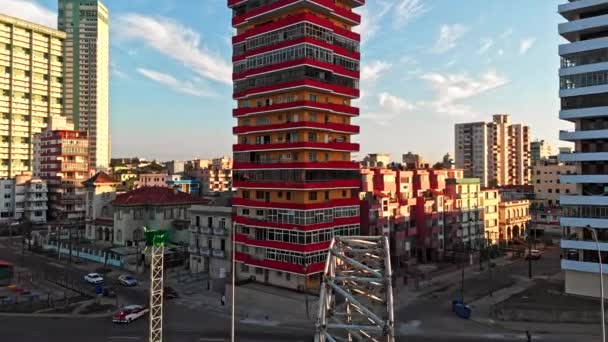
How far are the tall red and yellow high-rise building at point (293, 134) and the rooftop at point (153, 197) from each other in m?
34.5

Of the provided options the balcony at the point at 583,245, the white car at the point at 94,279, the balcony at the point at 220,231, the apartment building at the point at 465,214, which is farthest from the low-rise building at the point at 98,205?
the balcony at the point at 583,245

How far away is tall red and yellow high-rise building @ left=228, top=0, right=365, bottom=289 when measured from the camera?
59.5 metres

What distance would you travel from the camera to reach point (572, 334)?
46.6 meters

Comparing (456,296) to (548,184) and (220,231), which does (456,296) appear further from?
(548,184)

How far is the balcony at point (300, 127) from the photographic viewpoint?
60156mm

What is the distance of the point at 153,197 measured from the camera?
97188mm

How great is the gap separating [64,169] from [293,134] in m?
107

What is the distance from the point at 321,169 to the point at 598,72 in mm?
35459

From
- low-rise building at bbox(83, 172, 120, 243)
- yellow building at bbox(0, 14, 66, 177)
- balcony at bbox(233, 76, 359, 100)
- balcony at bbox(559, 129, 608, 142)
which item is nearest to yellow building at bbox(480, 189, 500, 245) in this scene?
balcony at bbox(559, 129, 608, 142)

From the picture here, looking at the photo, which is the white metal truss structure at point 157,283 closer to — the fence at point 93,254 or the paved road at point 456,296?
the paved road at point 456,296

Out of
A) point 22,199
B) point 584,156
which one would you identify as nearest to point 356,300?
point 584,156

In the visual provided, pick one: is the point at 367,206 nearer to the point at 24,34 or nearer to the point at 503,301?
the point at 503,301

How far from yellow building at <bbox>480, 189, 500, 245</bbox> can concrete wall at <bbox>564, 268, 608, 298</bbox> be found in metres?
40.7

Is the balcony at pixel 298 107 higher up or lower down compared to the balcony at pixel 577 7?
lower down
